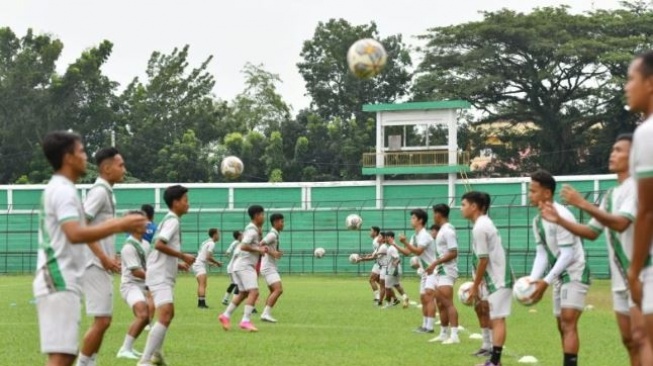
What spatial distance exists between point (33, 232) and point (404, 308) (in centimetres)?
3343

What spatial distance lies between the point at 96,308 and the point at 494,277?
4629 millimetres

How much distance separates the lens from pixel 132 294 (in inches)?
592

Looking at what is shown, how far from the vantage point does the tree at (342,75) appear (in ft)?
254

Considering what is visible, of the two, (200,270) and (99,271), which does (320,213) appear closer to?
(200,270)

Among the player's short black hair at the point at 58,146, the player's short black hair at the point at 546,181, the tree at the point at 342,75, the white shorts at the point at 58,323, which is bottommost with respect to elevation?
the white shorts at the point at 58,323

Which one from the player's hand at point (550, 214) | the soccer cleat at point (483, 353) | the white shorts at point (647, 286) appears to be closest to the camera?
the white shorts at point (647, 286)

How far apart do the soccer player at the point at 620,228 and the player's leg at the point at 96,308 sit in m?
4.33

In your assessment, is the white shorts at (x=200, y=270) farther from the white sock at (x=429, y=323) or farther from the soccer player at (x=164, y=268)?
the soccer player at (x=164, y=268)

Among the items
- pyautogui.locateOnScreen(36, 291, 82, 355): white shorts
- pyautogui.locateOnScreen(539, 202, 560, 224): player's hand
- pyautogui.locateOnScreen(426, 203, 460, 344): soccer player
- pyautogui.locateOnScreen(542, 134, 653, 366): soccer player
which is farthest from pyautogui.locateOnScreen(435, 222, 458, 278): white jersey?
pyautogui.locateOnScreen(36, 291, 82, 355): white shorts

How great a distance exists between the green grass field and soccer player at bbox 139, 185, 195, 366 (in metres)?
1.32

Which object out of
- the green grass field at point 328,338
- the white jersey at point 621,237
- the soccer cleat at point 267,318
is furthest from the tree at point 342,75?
the white jersey at point 621,237

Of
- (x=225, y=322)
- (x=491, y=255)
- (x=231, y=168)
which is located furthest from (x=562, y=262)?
(x=231, y=168)

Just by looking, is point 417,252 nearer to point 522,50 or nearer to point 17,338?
point 17,338

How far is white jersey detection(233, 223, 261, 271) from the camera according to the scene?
2108 centimetres
